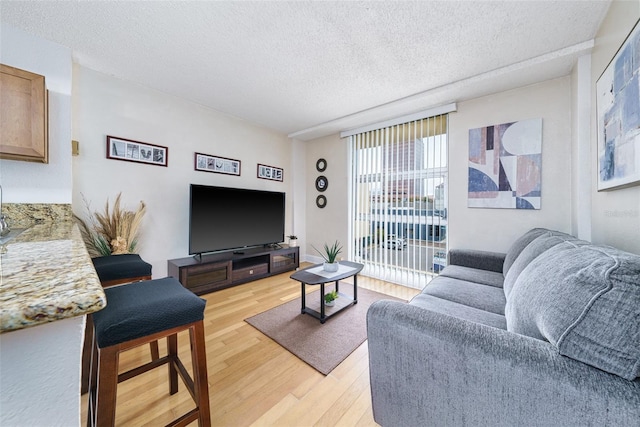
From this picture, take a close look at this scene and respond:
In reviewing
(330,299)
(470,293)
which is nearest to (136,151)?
(330,299)

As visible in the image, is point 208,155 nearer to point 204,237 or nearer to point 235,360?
point 204,237

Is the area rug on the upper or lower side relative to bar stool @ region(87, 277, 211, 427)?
lower

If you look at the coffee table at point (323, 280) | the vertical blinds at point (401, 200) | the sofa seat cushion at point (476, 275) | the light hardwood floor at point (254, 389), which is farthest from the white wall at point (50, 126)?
the sofa seat cushion at point (476, 275)

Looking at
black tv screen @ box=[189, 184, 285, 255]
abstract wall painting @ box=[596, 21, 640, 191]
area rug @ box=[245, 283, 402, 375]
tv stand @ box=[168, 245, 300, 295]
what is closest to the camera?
abstract wall painting @ box=[596, 21, 640, 191]

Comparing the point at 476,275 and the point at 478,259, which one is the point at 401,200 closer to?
the point at 478,259

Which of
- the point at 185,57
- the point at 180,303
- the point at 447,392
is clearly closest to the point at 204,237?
the point at 185,57

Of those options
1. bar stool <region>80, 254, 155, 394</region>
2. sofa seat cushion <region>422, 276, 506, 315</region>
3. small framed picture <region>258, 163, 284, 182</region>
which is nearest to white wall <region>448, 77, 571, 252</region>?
sofa seat cushion <region>422, 276, 506, 315</region>

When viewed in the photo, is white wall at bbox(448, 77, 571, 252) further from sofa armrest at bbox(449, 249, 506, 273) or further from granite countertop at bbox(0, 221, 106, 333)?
granite countertop at bbox(0, 221, 106, 333)

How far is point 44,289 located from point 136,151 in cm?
283

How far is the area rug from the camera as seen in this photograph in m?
1.69

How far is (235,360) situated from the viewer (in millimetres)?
1648

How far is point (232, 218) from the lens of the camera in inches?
125

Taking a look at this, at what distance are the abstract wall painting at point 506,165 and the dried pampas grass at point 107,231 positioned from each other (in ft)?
12.5

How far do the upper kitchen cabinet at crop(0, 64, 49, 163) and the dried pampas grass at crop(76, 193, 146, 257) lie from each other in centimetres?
75
